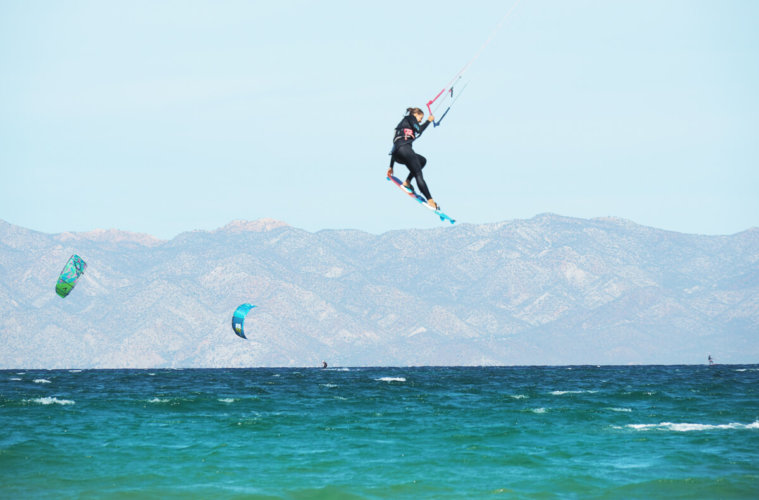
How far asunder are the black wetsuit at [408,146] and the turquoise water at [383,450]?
25.7 ft

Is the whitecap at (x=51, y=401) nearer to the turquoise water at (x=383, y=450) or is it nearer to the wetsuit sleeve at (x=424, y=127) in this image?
the turquoise water at (x=383, y=450)

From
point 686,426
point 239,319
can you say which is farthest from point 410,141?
point 239,319

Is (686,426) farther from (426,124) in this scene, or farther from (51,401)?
(51,401)

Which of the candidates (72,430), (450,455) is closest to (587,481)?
(450,455)

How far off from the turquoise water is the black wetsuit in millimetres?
7829

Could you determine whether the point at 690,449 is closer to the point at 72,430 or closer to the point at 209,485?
the point at 209,485

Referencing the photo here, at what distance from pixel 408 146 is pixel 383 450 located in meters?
11.8

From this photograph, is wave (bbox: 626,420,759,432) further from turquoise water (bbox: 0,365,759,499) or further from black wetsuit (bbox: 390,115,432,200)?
black wetsuit (bbox: 390,115,432,200)

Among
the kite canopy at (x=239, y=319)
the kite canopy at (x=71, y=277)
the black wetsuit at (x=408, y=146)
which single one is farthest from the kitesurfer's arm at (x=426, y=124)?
the kite canopy at (x=71, y=277)

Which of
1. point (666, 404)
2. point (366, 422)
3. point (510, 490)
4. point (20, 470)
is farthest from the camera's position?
point (666, 404)

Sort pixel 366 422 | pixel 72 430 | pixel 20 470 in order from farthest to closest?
1. pixel 366 422
2. pixel 72 430
3. pixel 20 470

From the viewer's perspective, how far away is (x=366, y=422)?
38.8 metres

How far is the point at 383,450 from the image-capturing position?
30.3 meters

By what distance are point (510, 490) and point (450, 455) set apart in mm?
5521
